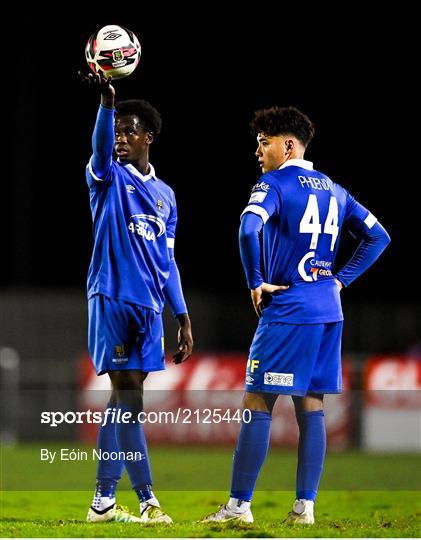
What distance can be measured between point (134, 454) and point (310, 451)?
939 mm

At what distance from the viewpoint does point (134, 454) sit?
6.28 meters

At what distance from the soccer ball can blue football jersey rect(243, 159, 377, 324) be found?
3.15 feet

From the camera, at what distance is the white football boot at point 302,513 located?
20.1 ft

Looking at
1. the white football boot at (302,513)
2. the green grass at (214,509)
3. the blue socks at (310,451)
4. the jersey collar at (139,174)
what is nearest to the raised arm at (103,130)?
the jersey collar at (139,174)

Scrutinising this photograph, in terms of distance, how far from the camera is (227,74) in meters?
21.3

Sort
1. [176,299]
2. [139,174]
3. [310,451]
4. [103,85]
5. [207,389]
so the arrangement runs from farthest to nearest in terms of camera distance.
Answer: [207,389] → [176,299] → [139,174] → [310,451] → [103,85]

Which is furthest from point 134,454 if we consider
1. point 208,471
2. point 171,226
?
point 208,471

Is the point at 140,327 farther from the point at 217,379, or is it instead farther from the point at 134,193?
the point at 217,379

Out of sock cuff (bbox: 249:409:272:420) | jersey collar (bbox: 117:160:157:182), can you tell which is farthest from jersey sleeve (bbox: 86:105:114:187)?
sock cuff (bbox: 249:409:272:420)

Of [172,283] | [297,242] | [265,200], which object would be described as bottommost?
[172,283]

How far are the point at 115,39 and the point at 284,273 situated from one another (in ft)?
5.10

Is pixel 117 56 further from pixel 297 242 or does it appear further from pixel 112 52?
pixel 297 242

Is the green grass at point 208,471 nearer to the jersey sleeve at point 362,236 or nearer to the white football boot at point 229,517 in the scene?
the white football boot at point 229,517

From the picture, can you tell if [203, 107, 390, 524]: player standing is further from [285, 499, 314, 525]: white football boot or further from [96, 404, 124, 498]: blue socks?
[96, 404, 124, 498]: blue socks
